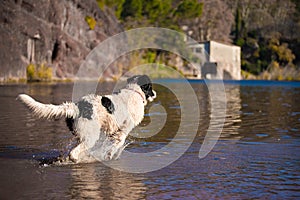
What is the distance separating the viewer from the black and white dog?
8.99 meters

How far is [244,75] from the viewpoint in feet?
373

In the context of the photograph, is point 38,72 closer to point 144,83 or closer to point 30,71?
point 30,71

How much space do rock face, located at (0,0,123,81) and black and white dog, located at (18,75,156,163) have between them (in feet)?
128

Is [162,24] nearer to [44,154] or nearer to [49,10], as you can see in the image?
[49,10]

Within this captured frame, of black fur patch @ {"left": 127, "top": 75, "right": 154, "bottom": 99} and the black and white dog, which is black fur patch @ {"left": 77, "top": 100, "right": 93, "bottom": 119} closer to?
the black and white dog

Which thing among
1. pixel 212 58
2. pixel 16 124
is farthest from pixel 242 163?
pixel 212 58

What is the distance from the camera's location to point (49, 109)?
8.83 m

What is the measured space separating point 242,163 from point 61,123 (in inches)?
323

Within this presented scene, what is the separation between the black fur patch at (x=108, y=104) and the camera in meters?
9.33

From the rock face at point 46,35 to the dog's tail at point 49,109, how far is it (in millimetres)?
39378

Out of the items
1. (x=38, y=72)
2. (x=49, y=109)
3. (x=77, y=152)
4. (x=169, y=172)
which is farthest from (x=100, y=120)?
(x=38, y=72)

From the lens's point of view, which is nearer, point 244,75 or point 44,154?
point 44,154

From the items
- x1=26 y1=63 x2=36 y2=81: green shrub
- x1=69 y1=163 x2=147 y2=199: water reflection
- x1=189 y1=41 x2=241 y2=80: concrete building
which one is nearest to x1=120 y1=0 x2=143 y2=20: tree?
x1=189 y1=41 x2=241 y2=80: concrete building

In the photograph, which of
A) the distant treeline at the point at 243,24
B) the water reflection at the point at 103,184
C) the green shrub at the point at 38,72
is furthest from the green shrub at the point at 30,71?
the water reflection at the point at 103,184
